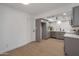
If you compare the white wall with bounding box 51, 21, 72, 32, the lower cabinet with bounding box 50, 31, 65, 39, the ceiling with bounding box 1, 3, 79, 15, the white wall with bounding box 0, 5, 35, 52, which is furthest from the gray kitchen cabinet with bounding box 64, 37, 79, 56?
the white wall with bounding box 51, 21, 72, 32

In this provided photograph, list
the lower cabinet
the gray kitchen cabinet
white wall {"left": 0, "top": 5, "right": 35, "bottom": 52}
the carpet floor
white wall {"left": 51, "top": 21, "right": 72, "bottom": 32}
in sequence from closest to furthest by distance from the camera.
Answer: the gray kitchen cabinet, the carpet floor, white wall {"left": 0, "top": 5, "right": 35, "bottom": 52}, the lower cabinet, white wall {"left": 51, "top": 21, "right": 72, "bottom": 32}

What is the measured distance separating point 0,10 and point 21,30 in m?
1.73

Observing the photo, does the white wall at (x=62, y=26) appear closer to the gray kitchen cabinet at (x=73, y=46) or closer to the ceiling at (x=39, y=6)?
the ceiling at (x=39, y=6)

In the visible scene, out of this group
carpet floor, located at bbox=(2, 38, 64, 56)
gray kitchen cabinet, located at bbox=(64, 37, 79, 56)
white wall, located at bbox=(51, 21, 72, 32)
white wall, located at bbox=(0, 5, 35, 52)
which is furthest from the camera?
white wall, located at bbox=(51, 21, 72, 32)

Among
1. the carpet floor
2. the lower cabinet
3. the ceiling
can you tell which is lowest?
the carpet floor

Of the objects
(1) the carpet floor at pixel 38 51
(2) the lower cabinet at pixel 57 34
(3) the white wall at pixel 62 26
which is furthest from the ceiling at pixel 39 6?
(3) the white wall at pixel 62 26

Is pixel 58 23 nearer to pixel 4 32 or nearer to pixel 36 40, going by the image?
pixel 36 40

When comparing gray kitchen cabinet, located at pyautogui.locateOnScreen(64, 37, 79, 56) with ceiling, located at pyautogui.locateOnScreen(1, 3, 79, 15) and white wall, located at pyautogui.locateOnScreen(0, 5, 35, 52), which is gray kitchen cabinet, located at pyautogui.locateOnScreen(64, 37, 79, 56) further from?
white wall, located at pyautogui.locateOnScreen(0, 5, 35, 52)

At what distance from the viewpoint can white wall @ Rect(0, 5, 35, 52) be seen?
344cm

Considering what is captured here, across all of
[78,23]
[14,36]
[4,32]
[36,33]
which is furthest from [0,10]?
[36,33]

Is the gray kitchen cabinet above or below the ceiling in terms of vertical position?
below

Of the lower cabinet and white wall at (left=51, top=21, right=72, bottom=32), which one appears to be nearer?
the lower cabinet

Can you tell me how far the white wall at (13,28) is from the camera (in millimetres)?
3441

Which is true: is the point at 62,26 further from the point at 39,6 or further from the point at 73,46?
the point at 73,46
